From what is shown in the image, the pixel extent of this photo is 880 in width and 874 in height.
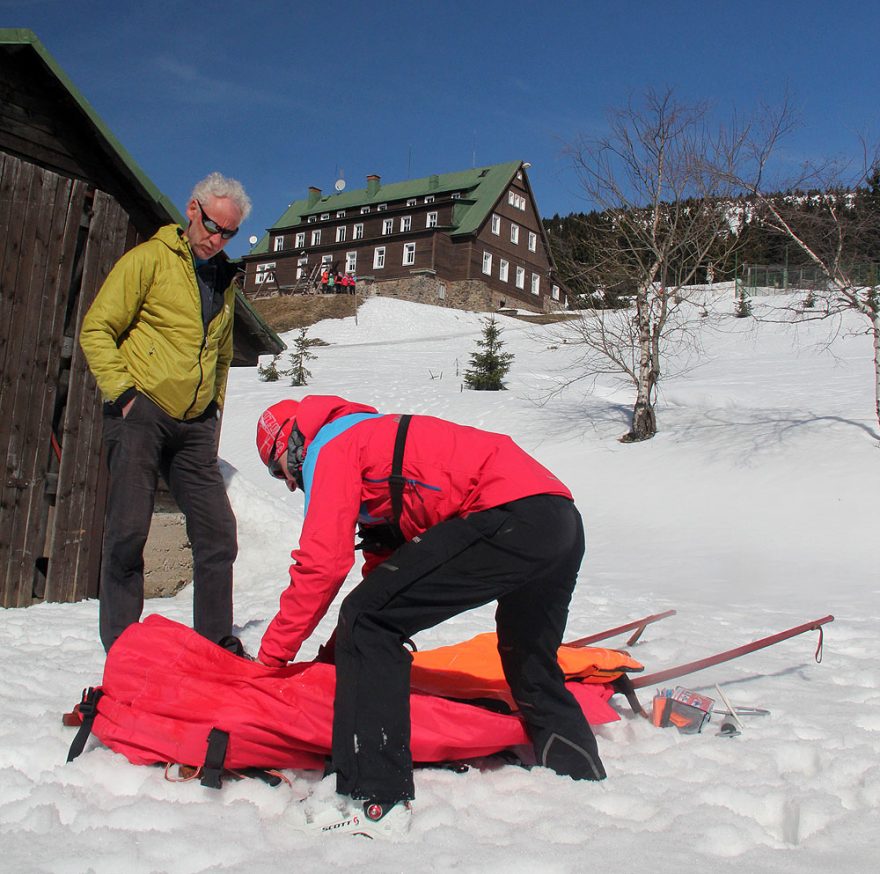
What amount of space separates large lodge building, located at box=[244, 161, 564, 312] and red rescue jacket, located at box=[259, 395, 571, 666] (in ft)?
131

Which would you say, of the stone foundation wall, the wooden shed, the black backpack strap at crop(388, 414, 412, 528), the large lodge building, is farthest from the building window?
the black backpack strap at crop(388, 414, 412, 528)

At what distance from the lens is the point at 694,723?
3324 mm

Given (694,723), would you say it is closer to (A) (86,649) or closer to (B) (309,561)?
(B) (309,561)

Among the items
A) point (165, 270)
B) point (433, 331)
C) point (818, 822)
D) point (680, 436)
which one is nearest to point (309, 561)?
A: point (818, 822)

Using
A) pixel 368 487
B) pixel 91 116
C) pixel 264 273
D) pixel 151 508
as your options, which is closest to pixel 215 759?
pixel 368 487

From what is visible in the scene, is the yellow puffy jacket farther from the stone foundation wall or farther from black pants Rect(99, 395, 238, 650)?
the stone foundation wall

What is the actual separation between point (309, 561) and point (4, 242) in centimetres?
391

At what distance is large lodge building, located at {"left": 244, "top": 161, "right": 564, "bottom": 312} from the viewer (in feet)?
144

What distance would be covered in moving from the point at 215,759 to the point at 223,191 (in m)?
2.43

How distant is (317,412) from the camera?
9.00 feet

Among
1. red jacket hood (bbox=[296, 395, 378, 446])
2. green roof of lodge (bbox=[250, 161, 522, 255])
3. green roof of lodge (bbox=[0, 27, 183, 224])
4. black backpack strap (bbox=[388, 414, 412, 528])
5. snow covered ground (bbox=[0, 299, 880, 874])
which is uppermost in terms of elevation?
green roof of lodge (bbox=[250, 161, 522, 255])

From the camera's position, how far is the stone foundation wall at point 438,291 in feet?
141

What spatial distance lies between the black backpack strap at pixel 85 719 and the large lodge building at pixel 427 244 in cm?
3973

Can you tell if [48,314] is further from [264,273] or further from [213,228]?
[264,273]
